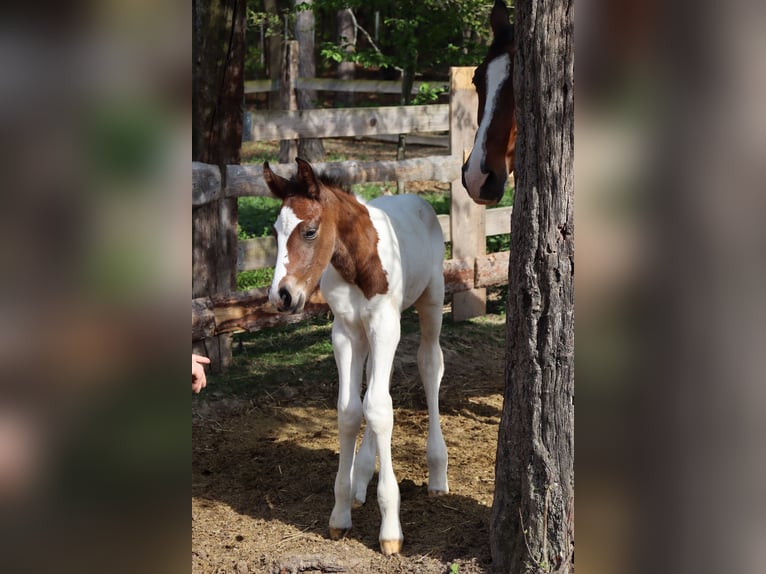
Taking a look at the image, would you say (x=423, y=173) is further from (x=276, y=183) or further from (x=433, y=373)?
(x=276, y=183)

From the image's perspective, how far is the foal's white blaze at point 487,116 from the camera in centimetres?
438

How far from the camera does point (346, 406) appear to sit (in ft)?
13.6

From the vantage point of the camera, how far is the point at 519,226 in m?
3.27

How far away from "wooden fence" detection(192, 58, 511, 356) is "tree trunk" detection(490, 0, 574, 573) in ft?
10.6

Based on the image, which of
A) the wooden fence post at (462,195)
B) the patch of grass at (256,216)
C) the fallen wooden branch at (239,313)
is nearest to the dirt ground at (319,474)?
the fallen wooden branch at (239,313)

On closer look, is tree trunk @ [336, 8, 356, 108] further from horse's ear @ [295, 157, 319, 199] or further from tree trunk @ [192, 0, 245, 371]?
horse's ear @ [295, 157, 319, 199]
